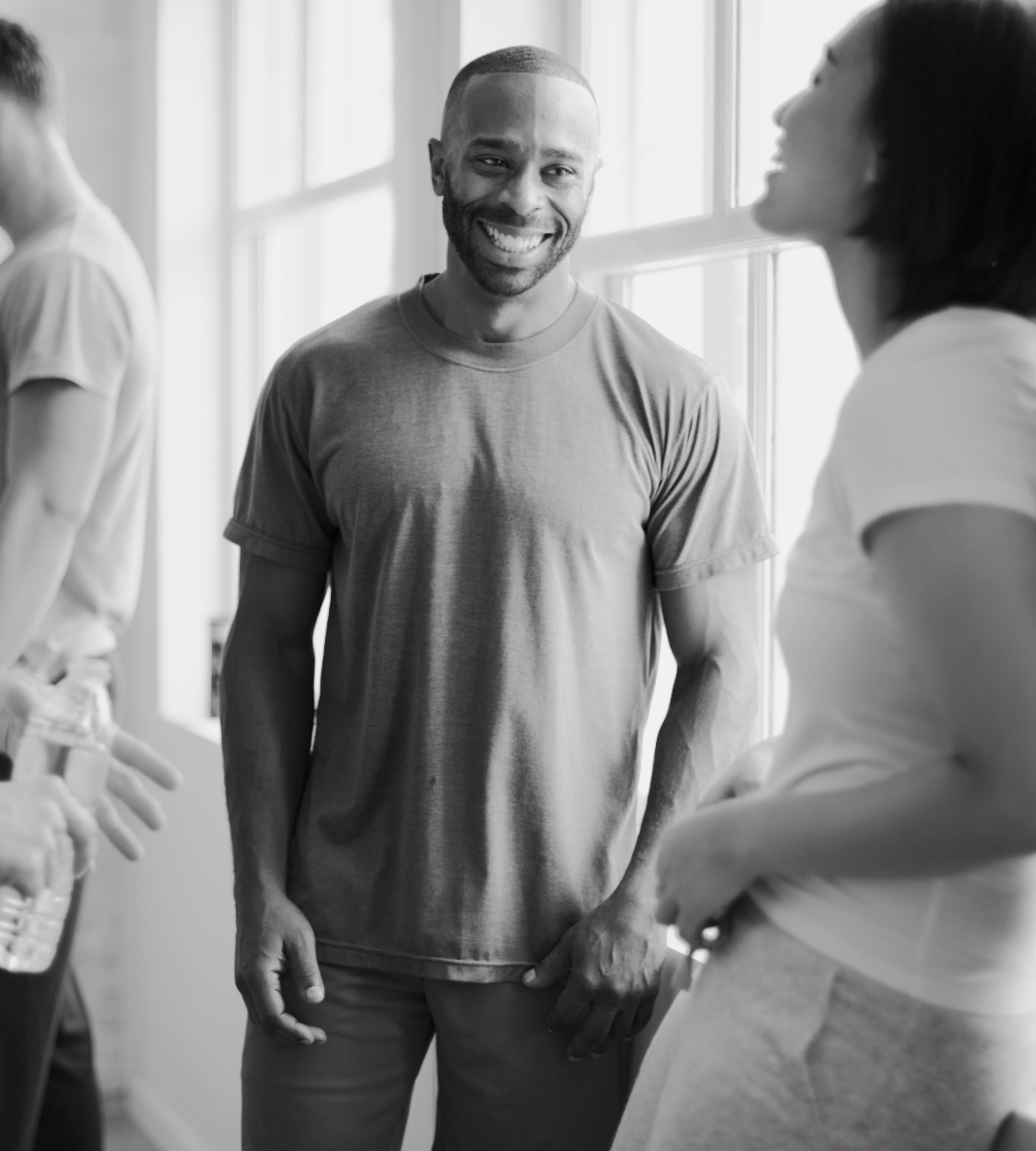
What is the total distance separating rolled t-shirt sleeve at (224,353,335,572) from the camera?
5.42 feet

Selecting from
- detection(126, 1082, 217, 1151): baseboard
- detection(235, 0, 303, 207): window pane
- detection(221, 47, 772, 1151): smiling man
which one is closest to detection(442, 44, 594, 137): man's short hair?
detection(221, 47, 772, 1151): smiling man

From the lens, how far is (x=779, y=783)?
1.05 m

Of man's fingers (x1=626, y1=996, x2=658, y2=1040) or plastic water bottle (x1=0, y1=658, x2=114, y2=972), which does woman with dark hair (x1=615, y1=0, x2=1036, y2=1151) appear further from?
plastic water bottle (x1=0, y1=658, x2=114, y2=972)

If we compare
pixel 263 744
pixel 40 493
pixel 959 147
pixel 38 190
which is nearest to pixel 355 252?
pixel 38 190

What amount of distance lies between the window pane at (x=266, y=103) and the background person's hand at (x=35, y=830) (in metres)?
2.47

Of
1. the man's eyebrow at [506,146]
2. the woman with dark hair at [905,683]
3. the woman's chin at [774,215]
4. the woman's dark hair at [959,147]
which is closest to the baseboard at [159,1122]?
the man's eyebrow at [506,146]

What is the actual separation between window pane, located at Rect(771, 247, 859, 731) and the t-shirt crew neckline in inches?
14.9

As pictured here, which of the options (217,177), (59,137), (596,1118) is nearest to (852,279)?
(596,1118)

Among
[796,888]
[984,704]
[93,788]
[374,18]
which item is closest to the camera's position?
[984,704]

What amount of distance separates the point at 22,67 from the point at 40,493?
615mm

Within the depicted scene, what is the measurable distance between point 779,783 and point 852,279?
0.37 metres

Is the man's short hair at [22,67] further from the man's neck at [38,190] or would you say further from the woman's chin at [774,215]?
the woman's chin at [774,215]

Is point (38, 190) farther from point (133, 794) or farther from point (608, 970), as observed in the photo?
point (608, 970)

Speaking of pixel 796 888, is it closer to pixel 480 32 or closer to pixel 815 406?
pixel 815 406
